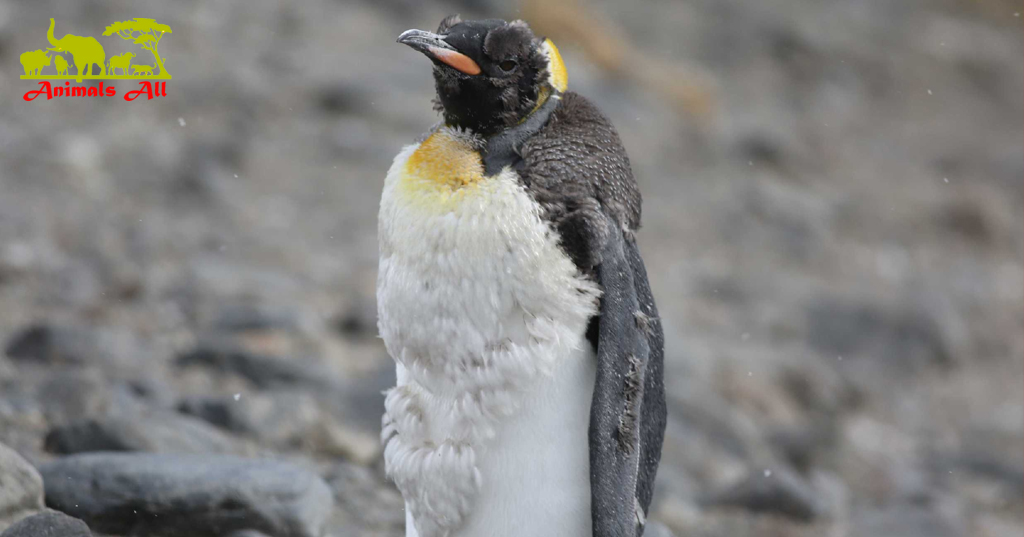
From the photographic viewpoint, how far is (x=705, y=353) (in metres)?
6.66

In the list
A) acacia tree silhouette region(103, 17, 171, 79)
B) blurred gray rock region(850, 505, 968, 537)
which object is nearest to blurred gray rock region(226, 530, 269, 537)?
blurred gray rock region(850, 505, 968, 537)

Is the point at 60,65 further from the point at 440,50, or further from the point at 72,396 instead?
the point at 440,50

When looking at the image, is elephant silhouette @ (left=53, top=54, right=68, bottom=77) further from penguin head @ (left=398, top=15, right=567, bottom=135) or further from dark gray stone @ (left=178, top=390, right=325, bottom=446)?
penguin head @ (left=398, top=15, right=567, bottom=135)

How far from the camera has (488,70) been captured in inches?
96.3

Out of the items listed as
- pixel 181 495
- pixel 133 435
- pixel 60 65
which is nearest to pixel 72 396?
pixel 133 435

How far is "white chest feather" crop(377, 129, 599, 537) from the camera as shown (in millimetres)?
2336

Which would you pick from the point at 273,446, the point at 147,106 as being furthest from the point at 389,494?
the point at 147,106

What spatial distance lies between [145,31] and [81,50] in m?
1.31

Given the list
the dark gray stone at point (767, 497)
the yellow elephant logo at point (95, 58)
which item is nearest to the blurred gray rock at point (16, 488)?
the dark gray stone at point (767, 497)

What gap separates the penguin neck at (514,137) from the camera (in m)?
2.45

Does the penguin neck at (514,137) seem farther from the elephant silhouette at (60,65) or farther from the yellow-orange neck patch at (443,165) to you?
the elephant silhouette at (60,65)

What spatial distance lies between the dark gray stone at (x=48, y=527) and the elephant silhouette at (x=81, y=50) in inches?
191

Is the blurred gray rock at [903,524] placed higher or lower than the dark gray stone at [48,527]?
lower

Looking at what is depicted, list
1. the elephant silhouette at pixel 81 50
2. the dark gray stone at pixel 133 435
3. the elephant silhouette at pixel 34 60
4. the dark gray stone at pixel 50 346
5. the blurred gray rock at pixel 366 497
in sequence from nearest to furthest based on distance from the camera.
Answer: the dark gray stone at pixel 133 435 < the blurred gray rock at pixel 366 497 < the dark gray stone at pixel 50 346 < the elephant silhouette at pixel 81 50 < the elephant silhouette at pixel 34 60
